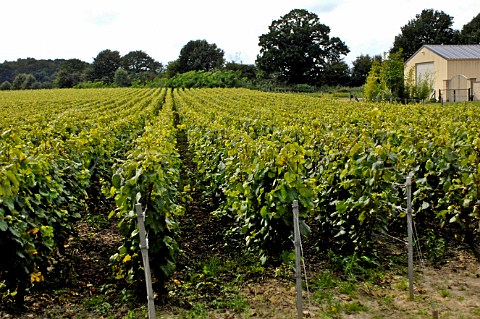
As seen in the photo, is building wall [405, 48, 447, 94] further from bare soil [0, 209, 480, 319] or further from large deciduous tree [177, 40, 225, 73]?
large deciduous tree [177, 40, 225, 73]

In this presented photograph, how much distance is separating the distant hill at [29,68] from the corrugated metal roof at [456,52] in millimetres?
113573

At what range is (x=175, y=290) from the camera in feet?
19.2

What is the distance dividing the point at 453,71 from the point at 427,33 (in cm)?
3581

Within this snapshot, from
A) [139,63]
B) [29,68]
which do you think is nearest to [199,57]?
[139,63]

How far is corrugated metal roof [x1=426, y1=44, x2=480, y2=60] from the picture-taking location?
42.9 m

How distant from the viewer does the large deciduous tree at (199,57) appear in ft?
332

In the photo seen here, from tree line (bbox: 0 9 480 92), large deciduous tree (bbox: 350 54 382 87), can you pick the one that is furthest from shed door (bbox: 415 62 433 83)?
large deciduous tree (bbox: 350 54 382 87)

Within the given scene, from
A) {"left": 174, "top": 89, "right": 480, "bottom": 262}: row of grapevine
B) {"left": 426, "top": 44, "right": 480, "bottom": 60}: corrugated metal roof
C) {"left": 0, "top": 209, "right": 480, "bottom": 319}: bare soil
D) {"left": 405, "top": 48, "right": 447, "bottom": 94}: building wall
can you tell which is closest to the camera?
{"left": 0, "top": 209, "right": 480, "bottom": 319}: bare soil

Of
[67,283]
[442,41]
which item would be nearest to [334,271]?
[67,283]

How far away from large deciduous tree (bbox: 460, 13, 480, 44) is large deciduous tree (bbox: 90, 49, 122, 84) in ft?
220

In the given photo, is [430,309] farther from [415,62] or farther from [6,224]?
[415,62]

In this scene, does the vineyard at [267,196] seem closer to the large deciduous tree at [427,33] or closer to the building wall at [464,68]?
the building wall at [464,68]

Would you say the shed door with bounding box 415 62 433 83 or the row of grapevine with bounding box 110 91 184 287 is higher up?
the shed door with bounding box 415 62 433 83

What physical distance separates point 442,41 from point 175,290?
7690cm
